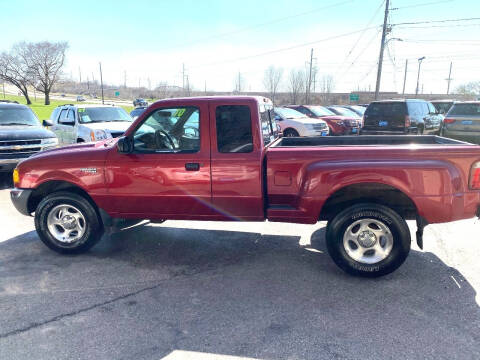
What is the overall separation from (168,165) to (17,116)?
302 inches

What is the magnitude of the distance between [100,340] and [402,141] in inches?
172

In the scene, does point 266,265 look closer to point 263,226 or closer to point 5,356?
point 263,226

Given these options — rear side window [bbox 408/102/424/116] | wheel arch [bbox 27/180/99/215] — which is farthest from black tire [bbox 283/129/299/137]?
wheel arch [bbox 27/180/99/215]

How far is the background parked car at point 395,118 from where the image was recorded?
12898 mm

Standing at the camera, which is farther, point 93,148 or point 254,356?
point 93,148

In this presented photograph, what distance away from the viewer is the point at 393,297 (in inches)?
140

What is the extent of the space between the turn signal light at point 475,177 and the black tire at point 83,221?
4273mm

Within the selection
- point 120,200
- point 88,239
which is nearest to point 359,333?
point 120,200

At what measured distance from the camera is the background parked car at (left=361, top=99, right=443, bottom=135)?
42.3 feet

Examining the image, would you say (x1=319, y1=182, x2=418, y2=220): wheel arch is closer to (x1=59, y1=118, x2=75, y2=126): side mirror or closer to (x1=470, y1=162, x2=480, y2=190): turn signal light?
(x1=470, y1=162, x2=480, y2=190): turn signal light

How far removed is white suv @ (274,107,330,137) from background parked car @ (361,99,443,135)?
1.78 metres

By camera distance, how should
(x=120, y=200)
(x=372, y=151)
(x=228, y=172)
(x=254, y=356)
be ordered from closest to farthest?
(x=254, y=356), (x=372, y=151), (x=228, y=172), (x=120, y=200)

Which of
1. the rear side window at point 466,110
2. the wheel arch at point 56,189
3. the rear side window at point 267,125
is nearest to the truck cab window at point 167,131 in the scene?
the rear side window at point 267,125

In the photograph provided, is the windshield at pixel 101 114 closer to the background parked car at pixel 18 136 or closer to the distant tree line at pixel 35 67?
the background parked car at pixel 18 136
